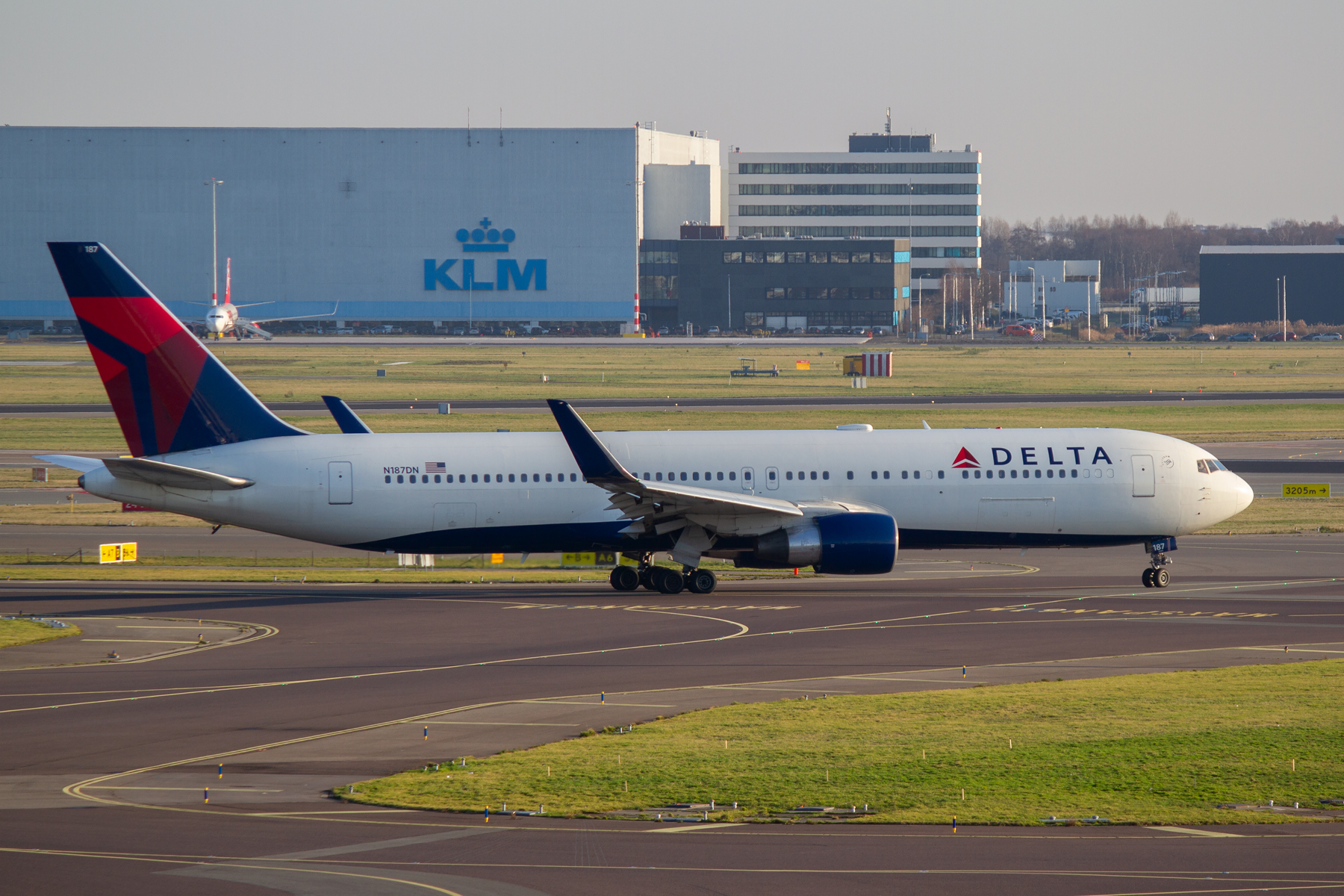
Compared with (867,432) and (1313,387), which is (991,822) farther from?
(1313,387)

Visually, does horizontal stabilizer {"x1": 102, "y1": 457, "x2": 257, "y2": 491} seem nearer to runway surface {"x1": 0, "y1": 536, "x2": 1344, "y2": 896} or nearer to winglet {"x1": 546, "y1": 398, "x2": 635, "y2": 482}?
runway surface {"x1": 0, "y1": 536, "x2": 1344, "y2": 896}

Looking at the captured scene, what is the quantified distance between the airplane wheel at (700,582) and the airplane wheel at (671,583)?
0.20 meters

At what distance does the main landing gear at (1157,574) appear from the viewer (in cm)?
3950

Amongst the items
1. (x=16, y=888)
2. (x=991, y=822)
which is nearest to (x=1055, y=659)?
(x=991, y=822)

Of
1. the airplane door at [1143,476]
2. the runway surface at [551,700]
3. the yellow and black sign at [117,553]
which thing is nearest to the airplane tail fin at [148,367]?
the runway surface at [551,700]

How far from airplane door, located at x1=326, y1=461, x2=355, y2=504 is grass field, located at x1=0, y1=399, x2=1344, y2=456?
37160mm

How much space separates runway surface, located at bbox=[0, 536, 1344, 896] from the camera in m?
15.3

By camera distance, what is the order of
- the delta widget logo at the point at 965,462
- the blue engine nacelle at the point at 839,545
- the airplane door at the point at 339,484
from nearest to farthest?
the blue engine nacelle at the point at 839,545
the airplane door at the point at 339,484
the delta widget logo at the point at 965,462

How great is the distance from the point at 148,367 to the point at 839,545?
1997cm

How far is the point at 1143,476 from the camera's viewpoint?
40812 millimetres

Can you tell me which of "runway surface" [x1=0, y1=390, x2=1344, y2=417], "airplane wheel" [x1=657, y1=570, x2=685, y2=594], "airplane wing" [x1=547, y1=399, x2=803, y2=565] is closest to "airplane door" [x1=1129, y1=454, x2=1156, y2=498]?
"airplane wing" [x1=547, y1=399, x2=803, y2=565]

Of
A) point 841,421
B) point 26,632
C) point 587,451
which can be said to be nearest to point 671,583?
point 587,451

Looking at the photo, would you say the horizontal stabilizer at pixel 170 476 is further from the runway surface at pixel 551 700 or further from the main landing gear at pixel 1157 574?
the main landing gear at pixel 1157 574

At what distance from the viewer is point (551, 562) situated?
1932 inches
